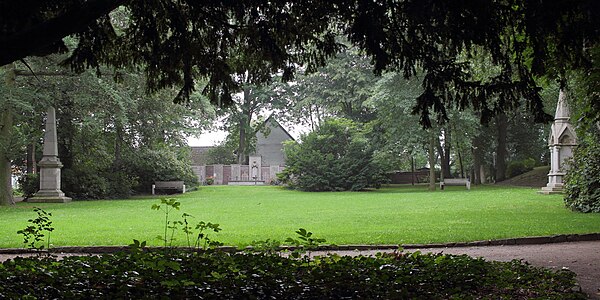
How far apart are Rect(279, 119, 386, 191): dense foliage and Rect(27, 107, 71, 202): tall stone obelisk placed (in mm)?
16224

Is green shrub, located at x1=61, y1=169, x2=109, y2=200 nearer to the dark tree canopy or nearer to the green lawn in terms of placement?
the green lawn

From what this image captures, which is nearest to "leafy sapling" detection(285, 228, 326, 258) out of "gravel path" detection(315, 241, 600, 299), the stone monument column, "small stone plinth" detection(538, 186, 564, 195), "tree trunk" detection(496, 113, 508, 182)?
"gravel path" detection(315, 241, 600, 299)

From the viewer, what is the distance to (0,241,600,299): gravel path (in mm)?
6684

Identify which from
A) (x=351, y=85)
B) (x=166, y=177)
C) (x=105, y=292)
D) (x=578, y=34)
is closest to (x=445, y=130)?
(x=351, y=85)

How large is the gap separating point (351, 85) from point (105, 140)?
20.7m

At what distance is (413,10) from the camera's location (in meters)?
4.74

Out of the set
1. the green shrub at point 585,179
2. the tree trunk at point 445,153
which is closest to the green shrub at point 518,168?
the tree trunk at point 445,153

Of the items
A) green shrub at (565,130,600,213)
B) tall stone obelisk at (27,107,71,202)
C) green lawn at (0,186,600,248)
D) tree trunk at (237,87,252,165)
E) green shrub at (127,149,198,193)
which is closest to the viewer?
green lawn at (0,186,600,248)

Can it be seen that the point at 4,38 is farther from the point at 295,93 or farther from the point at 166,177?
the point at 295,93

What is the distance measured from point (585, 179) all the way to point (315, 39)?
481 inches

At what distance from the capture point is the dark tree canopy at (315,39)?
4977 millimetres

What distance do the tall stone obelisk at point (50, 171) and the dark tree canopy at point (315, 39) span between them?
1748 centimetres

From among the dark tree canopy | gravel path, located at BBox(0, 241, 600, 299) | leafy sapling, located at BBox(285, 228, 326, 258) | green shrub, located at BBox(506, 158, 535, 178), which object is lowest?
gravel path, located at BBox(0, 241, 600, 299)

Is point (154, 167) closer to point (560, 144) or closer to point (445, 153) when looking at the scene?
point (445, 153)
